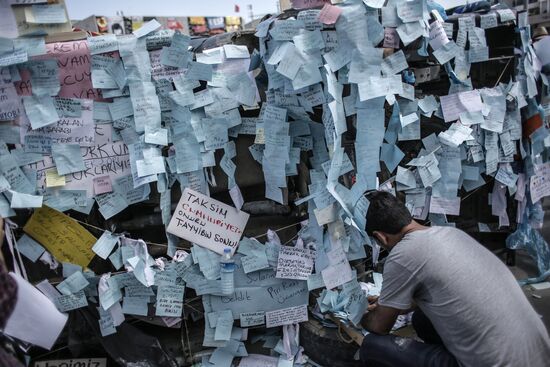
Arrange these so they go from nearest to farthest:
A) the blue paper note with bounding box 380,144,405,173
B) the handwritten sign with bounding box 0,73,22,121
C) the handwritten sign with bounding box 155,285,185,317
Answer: the handwritten sign with bounding box 0,73,22,121, the handwritten sign with bounding box 155,285,185,317, the blue paper note with bounding box 380,144,405,173

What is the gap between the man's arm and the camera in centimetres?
222

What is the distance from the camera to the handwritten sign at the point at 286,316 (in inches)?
117

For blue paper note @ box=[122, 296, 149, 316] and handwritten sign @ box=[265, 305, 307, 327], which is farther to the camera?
handwritten sign @ box=[265, 305, 307, 327]

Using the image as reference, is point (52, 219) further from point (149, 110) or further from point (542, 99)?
point (542, 99)

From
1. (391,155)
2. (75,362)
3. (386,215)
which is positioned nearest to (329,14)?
(391,155)

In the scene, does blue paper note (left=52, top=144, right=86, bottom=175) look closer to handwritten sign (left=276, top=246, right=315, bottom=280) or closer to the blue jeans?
handwritten sign (left=276, top=246, right=315, bottom=280)

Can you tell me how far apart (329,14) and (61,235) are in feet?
7.03

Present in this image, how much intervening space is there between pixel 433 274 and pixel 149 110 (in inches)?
73.5

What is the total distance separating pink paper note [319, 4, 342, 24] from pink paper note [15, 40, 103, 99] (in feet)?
4.65

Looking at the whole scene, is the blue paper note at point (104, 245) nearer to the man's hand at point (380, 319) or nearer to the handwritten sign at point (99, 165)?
the handwritten sign at point (99, 165)

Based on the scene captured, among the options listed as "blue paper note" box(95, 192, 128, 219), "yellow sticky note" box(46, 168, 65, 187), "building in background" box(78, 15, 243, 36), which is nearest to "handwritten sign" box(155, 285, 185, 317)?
"blue paper note" box(95, 192, 128, 219)

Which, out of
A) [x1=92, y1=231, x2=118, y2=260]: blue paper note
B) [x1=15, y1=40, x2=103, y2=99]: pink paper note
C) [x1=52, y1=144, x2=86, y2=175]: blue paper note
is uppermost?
[x1=15, y1=40, x2=103, y2=99]: pink paper note

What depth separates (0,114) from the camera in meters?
2.51

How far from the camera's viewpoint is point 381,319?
2.28m
